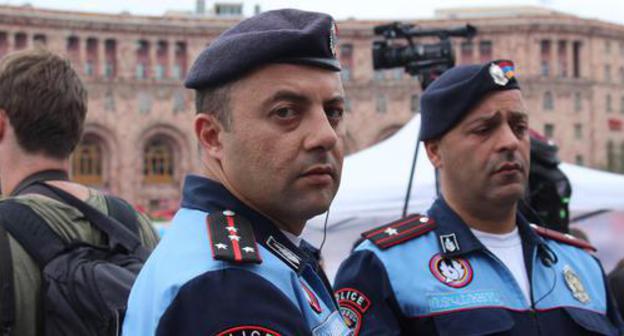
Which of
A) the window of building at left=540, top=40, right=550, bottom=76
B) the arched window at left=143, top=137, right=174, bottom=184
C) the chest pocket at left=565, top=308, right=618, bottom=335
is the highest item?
the chest pocket at left=565, top=308, right=618, bottom=335

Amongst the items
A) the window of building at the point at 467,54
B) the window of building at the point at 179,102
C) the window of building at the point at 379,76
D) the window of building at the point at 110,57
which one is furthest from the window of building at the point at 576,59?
the window of building at the point at 110,57

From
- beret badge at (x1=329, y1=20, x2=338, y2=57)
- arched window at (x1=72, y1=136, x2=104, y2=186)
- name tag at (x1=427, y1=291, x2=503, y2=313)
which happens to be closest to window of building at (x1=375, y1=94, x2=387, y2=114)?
arched window at (x1=72, y1=136, x2=104, y2=186)

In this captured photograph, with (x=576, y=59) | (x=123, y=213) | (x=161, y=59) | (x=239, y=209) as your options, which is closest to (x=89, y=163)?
(x=161, y=59)

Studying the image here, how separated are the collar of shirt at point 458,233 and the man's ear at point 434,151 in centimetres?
13

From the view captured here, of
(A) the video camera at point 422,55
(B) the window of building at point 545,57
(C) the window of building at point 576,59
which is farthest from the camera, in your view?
(C) the window of building at point 576,59

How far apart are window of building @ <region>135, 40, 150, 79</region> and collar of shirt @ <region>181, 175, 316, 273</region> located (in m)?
48.4

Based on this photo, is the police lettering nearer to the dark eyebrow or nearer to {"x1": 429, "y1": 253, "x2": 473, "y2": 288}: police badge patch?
{"x1": 429, "y1": 253, "x2": 473, "y2": 288}: police badge patch

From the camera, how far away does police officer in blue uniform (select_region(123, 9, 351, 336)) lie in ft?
5.33

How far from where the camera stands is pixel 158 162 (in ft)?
155

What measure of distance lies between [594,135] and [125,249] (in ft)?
174

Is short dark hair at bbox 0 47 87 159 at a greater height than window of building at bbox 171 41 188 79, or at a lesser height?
greater

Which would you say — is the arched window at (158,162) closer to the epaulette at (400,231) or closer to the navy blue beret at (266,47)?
the epaulette at (400,231)

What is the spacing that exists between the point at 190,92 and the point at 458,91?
149 feet

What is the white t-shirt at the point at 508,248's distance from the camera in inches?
111
